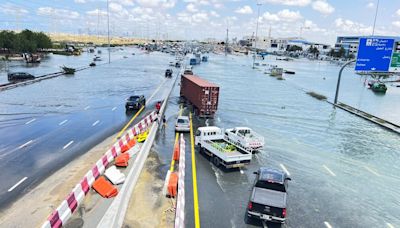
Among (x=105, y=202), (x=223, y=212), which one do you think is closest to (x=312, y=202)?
(x=223, y=212)

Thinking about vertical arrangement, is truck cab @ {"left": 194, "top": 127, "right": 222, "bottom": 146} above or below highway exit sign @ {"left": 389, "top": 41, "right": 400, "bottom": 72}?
below

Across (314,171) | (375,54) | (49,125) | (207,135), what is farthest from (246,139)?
(375,54)

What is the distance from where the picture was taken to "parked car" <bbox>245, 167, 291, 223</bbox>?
13469 millimetres

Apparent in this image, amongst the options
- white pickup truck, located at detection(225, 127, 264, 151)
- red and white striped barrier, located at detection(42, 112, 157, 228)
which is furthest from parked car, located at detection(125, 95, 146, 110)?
white pickup truck, located at detection(225, 127, 264, 151)

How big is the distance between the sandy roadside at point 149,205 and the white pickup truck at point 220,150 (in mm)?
4279

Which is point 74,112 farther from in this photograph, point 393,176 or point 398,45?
point 398,45

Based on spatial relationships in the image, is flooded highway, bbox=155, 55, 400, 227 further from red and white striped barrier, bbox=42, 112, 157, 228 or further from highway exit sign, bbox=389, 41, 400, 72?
highway exit sign, bbox=389, 41, 400, 72

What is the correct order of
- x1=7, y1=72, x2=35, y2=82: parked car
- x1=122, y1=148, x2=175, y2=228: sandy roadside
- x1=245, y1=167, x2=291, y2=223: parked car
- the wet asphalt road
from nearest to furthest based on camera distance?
x1=122, y1=148, x2=175, y2=228: sandy roadside → x1=245, y1=167, x2=291, y2=223: parked car → the wet asphalt road → x1=7, y1=72, x2=35, y2=82: parked car

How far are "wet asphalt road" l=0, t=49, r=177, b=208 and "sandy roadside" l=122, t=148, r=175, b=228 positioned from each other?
241 inches

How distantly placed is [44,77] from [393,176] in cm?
6319

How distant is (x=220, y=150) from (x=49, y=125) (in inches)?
703

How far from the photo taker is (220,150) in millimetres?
21125

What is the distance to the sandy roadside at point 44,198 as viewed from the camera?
1334 centimetres

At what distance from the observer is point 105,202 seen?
579 inches
